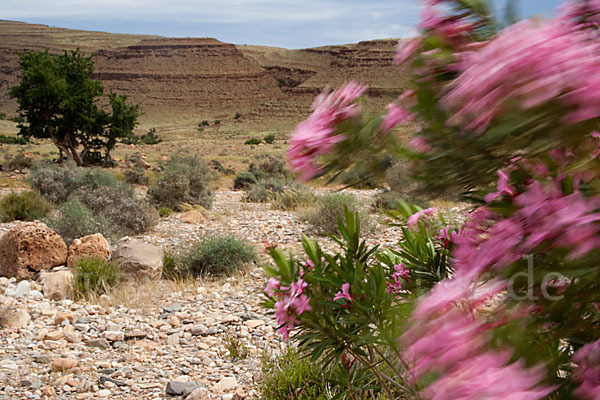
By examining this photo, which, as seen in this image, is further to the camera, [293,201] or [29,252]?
[293,201]

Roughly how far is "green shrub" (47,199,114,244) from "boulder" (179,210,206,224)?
189 cm

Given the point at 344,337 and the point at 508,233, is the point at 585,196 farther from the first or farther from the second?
the point at 344,337

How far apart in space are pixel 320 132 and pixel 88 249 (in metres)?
6.57

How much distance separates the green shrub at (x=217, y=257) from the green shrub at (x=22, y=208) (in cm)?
478

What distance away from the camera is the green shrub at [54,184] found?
11578mm

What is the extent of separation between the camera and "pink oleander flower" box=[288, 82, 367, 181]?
69 centimetres

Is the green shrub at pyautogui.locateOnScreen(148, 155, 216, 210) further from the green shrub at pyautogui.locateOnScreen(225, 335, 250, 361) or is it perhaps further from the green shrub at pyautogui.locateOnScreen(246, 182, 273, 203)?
the green shrub at pyautogui.locateOnScreen(225, 335, 250, 361)

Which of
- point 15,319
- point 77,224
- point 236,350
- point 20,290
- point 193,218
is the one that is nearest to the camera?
point 236,350

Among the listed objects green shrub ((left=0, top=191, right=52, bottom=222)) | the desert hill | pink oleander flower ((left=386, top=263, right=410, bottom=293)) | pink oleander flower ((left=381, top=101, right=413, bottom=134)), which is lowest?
green shrub ((left=0, top=191, right=52, bottom=222))

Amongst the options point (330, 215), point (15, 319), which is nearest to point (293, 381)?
point (15, 319)

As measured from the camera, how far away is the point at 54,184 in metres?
11.7

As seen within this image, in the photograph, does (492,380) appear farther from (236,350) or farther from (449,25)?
(236,350)

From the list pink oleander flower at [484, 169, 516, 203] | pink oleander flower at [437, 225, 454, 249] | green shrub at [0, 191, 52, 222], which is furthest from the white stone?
pink oleander flower at [484, 169, 516, 203]

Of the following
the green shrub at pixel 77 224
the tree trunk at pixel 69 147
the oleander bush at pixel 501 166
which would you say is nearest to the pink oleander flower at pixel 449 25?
the oleander bush at pixel 501 166
